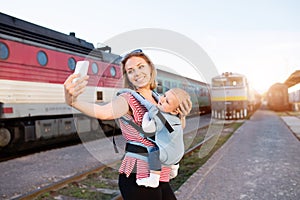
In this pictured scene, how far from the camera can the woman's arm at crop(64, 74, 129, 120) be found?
1.47m

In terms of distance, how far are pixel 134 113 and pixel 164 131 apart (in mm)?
222

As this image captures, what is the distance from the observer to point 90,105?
1.61 metres

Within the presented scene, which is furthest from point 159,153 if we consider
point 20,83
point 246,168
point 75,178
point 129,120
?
point 20,83

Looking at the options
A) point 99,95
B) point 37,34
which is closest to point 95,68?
point 99,95

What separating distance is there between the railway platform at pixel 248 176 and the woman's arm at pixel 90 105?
Result: 3496 mm

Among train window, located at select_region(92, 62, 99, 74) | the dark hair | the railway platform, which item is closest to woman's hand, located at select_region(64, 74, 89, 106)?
the dark hair

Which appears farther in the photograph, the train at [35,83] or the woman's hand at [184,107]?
the train at [35,83]

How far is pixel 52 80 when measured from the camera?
9.17 meters

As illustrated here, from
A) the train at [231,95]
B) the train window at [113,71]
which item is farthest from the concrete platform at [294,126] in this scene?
the train window at [113,71]

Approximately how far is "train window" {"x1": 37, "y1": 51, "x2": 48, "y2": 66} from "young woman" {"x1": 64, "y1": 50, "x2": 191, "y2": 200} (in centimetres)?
751

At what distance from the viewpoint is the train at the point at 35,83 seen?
763cm

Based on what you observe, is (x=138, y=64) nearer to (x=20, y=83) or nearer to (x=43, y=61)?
(x=20, y=83)

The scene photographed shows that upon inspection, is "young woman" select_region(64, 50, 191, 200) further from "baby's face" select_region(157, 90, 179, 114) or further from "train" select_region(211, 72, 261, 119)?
"train" select_region(211, 72, 261, 119)

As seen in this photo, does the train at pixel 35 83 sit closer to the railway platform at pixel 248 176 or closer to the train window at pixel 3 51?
the train window at pixel 3 51
